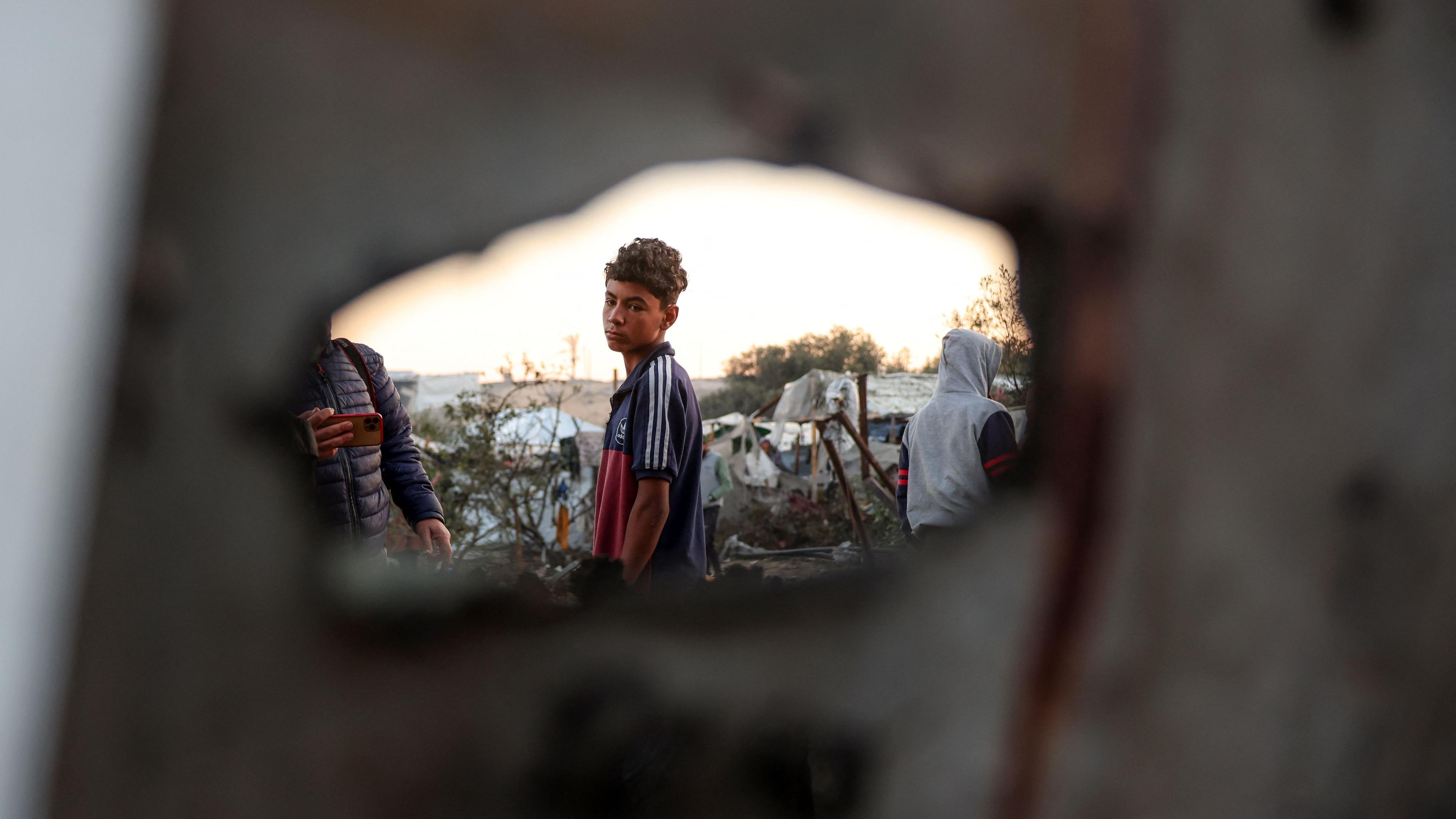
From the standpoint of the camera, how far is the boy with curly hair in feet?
1.72

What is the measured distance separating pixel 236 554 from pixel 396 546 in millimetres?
86

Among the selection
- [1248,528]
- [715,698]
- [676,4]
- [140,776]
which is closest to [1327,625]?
[1248,528]

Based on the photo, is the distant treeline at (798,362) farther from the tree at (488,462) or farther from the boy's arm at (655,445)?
the tree at (488,462)

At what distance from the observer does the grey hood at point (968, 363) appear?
53 centimetres

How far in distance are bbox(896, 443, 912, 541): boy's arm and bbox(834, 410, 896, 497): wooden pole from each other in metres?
2.55

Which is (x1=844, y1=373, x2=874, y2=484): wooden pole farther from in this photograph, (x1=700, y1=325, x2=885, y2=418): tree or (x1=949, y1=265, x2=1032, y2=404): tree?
(x1=949, y1=265, x2=1032, y2=404): tree

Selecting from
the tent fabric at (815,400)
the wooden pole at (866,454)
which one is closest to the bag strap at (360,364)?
the tent fabric at (815,400)

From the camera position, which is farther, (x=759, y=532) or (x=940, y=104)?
(x=759, y=532)

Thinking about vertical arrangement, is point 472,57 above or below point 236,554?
above

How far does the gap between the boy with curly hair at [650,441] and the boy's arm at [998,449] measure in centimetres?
20

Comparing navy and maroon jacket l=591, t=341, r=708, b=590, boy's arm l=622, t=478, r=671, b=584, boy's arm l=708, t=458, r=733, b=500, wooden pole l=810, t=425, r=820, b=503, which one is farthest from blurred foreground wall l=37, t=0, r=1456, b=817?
wooden pole l=810, t=425, r=820, b=503

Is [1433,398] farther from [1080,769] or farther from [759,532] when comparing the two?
[759,532]

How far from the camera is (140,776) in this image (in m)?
0.39

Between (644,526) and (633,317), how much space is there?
0.21 metres
